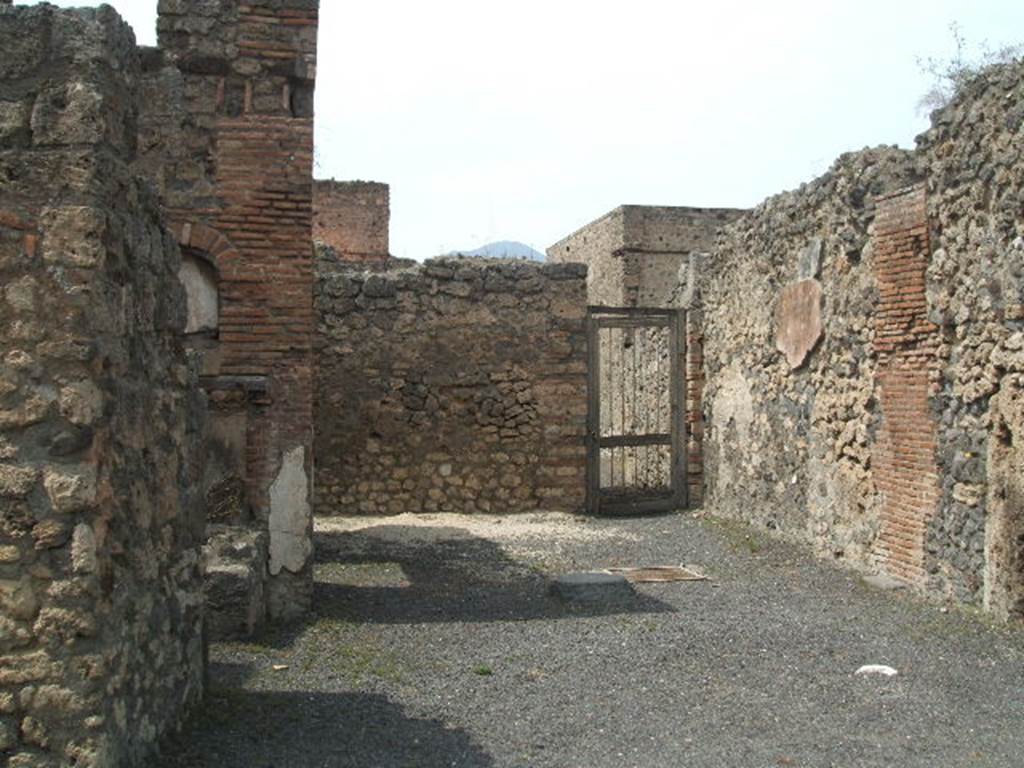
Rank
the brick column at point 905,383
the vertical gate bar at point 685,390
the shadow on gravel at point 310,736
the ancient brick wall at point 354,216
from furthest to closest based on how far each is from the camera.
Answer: the ancient brick wall at point 354,216
the vertical gate bar at point 685,390
the brick column at point 905,383
the shadow on gravel at point 310,736

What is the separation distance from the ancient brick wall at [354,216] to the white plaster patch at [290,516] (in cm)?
1202

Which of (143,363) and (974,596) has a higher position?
Result: (143,363)

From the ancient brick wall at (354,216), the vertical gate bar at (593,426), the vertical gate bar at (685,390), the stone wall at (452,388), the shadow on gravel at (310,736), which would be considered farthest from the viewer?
the ancient brick wall at (354,216)

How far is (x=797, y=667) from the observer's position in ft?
18.1

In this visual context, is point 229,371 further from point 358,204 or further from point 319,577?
point 358,204

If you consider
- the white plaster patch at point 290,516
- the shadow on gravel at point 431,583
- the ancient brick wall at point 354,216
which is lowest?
the shadow on gravel at point 431,583

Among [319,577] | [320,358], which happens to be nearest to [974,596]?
[319,577]

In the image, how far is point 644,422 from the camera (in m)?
13.6

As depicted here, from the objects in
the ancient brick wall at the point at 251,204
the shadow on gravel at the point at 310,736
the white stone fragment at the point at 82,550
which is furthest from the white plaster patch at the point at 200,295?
the white stone fragment at the point at 82,550

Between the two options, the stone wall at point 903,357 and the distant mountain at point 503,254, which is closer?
the stone wall at point 903,357

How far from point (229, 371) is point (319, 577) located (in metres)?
2.02

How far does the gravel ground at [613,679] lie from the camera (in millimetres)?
4188

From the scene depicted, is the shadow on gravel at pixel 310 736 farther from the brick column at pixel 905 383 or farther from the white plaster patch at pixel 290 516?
the brick column at pixel 905 383

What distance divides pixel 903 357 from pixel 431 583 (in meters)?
3.87
